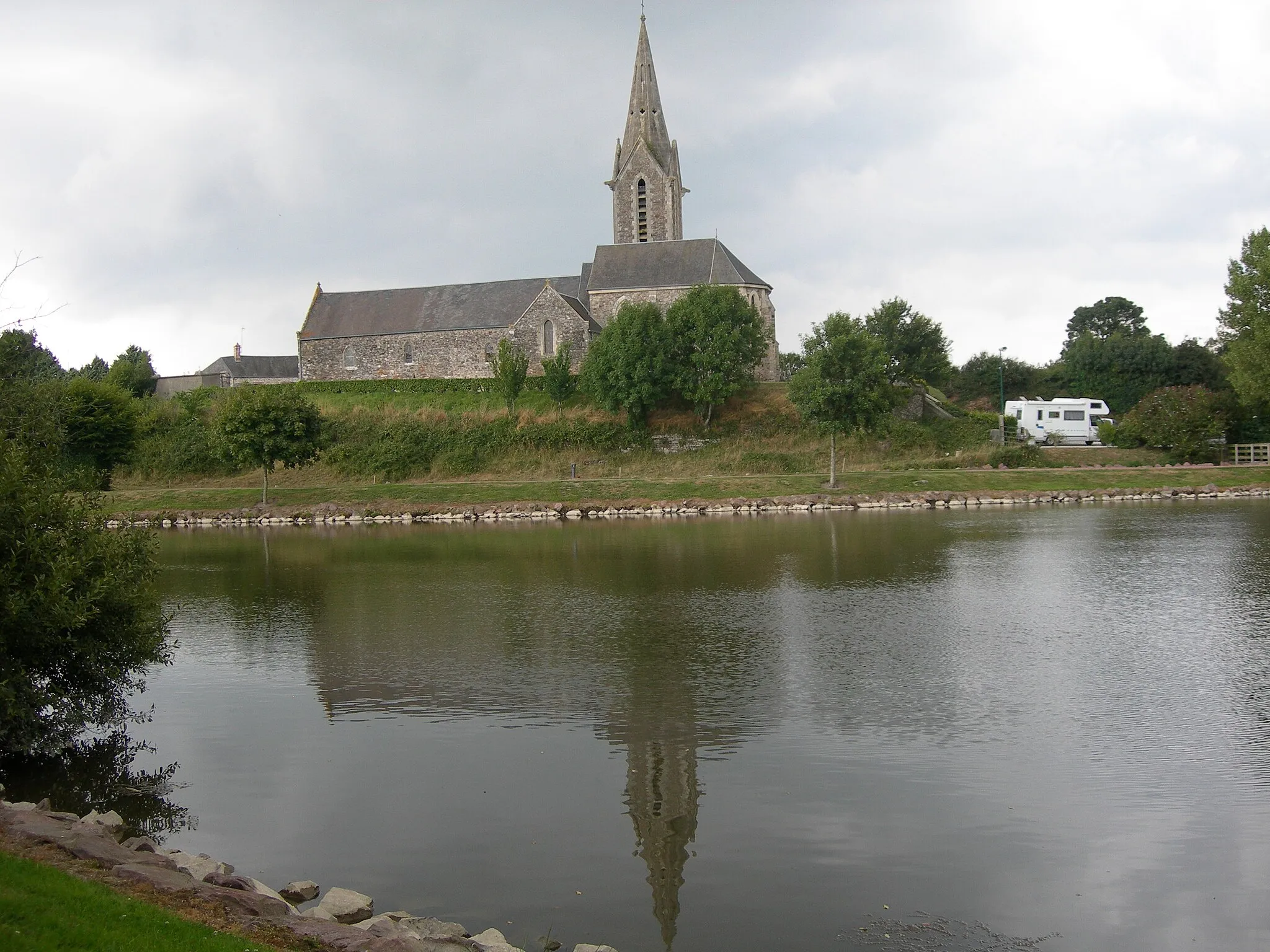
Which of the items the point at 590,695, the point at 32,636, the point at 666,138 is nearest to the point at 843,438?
the point at 666,138

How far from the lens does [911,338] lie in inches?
2490

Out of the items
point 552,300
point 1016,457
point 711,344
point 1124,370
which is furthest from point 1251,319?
point 552,300

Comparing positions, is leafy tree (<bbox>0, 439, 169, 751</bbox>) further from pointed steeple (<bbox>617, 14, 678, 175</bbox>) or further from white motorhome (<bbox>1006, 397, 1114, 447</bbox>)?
pointed steeple (<bbox>617, 14, 678, 175</bbox>)

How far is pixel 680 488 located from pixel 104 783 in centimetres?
3732

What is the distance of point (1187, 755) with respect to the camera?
11188mm

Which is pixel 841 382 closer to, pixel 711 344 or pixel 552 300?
pixel 711 344

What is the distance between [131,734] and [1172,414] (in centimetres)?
4869

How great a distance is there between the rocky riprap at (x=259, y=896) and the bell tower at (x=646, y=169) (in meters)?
62.3

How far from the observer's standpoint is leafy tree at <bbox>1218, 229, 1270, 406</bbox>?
4816cm

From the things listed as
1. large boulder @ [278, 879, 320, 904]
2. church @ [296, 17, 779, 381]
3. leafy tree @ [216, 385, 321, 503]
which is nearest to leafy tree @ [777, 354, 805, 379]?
church @ [296, 17, 779, 381]

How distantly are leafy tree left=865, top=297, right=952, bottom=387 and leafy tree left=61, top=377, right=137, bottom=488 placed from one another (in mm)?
40603

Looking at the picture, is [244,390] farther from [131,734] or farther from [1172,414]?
[1172,414]

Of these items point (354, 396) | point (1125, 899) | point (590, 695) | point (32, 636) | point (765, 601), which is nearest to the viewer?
point (1125, 899)


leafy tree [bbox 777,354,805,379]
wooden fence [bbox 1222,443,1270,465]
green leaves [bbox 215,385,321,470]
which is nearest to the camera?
green leaves [bbox 215,385,321,470]
